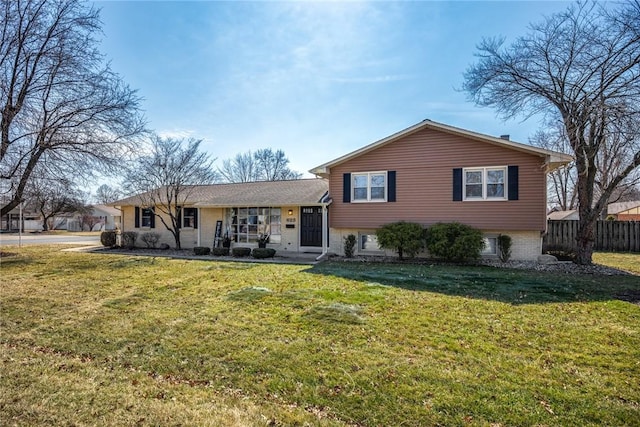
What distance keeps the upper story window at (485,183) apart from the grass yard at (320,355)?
517 cm

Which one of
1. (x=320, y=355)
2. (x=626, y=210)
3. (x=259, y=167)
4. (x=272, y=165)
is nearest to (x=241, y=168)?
(x=259, y=167)

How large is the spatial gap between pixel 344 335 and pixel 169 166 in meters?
15.4

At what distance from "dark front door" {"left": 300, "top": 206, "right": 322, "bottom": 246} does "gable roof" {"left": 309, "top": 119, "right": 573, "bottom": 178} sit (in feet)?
5.99

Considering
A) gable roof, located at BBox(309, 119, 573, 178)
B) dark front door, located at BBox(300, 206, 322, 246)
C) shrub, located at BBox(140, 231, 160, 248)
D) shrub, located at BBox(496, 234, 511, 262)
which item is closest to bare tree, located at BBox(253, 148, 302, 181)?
shrub, located at BBox(140, 231, 160, 248)

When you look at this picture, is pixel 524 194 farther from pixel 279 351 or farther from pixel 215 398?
pixel 215 398

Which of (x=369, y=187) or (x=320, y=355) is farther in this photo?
(x=369, y=187)

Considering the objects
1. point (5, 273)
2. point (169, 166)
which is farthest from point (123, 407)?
point (169, 166)

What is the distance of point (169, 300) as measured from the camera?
271 inches

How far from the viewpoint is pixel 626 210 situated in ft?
154

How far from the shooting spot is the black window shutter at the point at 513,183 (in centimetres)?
1202

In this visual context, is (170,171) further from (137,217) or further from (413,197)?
(413,197)

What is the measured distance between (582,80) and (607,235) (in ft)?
38.7

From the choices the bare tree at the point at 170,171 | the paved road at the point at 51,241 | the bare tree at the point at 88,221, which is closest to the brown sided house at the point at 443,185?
the bare tree at the point at 170,171

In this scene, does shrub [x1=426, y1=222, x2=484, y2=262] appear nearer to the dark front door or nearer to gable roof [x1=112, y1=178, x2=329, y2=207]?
gable roof [x1=112, y1=178, x2=329, y2=207]
